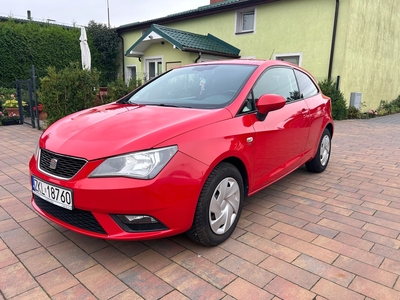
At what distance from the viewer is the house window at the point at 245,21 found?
13.4 m

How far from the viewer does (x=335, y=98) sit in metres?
11.1

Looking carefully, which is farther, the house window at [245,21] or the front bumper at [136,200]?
the house window at [245,21]

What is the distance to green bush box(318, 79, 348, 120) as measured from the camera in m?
10.8

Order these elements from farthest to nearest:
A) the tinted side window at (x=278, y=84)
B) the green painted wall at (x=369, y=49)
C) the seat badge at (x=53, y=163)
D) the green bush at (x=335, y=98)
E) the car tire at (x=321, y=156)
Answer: the green painted wall at (x=369, y=49)
the green bush at (x=335, y=98)
the car tire at (x=321, y=156)
the tinted side window at (x=278, y=84)
the seat badge at (x=53, y=163)

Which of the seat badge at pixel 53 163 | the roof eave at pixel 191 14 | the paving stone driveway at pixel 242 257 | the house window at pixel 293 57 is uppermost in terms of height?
the roof eave at pixel 191 14

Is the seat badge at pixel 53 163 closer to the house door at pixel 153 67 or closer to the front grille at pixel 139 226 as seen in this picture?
the front grille at pixel 139 226

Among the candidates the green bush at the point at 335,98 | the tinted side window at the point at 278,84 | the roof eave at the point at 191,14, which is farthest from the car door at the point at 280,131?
the roof eave at the point at 191,14

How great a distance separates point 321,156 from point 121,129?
128 inches

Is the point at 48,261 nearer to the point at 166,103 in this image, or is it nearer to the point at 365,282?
the point at 166,103

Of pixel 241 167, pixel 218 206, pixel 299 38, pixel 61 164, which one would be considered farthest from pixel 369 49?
pixel 61 164

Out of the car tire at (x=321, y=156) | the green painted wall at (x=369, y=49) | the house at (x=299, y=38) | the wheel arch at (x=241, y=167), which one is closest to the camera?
the wheel arch at (x=241, y=167)

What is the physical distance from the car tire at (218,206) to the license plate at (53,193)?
0.90m

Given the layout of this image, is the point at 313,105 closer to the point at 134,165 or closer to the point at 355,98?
the point at 134,165

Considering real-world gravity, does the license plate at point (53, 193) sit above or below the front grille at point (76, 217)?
above
